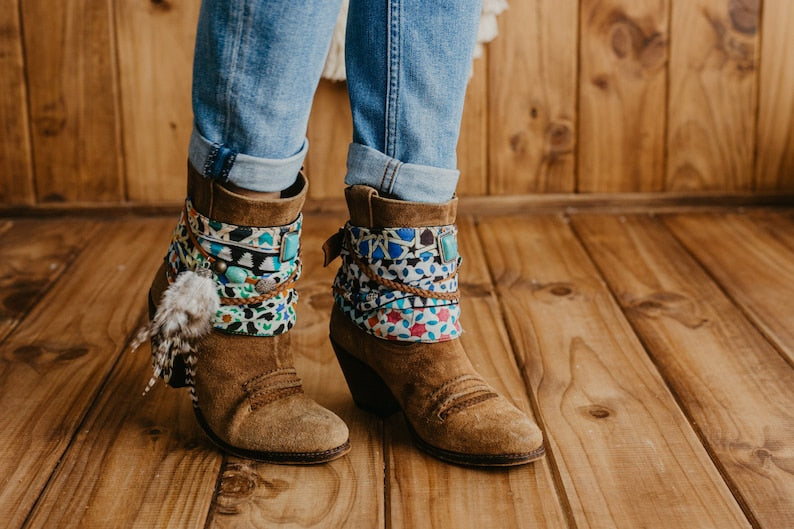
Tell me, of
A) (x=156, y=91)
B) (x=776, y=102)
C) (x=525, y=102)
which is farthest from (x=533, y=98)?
(x=156, y=91)

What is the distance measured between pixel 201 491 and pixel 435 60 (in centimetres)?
42

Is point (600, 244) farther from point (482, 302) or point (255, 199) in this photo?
point (255, 199)

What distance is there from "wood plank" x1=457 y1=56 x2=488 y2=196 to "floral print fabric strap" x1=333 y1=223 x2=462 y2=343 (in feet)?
2.71

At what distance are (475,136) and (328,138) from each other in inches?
10.6

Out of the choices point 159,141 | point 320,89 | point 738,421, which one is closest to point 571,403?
point 738,421

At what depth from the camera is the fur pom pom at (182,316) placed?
795 millimetres

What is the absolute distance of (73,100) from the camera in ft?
5.32

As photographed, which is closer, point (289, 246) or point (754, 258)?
point (289, 246)

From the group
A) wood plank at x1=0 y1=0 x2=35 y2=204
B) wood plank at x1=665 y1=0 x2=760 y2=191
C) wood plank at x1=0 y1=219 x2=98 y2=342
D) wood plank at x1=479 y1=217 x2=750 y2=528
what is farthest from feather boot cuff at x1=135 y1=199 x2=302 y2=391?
wood plank at x1=665 y1=0 x2=760 y2=191

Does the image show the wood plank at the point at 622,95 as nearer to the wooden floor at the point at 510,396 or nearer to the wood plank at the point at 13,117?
the wooden floor at the point at 510,396

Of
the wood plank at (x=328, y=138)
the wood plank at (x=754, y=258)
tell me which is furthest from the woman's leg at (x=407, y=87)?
the wood plank at (x=328, y=138)

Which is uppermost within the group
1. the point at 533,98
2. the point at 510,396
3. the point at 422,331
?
the point at 533,98

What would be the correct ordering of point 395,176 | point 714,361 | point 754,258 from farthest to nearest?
point 754,258, point 714,361, point 395,176

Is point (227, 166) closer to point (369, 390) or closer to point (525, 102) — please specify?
point (369, 390)
